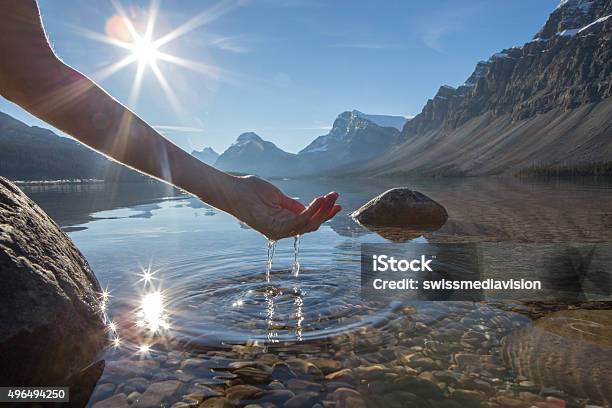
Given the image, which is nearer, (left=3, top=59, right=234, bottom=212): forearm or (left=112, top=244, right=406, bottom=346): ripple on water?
(left=3, top=59, right=234, bottom=212): forearm

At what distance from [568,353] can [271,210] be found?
3.48m

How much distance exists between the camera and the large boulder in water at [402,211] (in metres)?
18.2

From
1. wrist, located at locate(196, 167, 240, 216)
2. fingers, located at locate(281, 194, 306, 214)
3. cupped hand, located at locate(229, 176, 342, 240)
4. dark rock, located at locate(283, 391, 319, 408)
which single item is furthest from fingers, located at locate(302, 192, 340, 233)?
dark rock, located at locate(283, 391, 319, 408)

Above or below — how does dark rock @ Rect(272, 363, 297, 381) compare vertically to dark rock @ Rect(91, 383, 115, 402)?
above

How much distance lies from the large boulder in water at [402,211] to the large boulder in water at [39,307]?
14.2 meters

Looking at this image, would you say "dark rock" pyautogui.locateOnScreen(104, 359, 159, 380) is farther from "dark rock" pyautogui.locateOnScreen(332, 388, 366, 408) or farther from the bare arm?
the bare arm

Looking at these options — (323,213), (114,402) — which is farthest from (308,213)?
(114,402)

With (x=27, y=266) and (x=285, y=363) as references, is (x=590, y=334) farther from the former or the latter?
(x=27, y=266)

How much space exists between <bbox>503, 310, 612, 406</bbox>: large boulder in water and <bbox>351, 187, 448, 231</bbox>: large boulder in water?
1257 cm

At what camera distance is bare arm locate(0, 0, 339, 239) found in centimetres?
235

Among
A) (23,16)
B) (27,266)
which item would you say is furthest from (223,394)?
(23,16)

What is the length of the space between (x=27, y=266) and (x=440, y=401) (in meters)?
3.98

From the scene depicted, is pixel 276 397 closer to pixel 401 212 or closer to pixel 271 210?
pixel 271 210

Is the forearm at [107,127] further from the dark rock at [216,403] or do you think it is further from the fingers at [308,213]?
the dark rock at [216,403]
